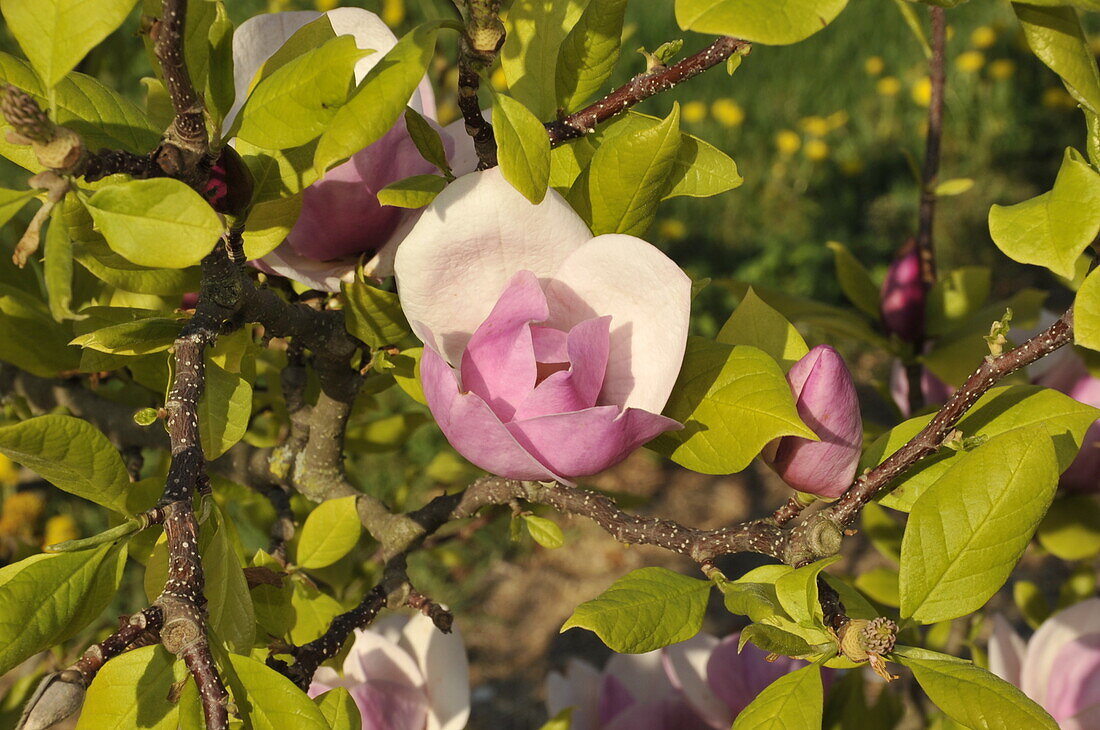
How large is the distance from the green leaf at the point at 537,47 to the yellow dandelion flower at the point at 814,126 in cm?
253

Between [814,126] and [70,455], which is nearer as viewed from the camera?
[70,455]

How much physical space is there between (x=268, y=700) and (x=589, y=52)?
41cm

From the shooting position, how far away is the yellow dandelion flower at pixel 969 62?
306 cm

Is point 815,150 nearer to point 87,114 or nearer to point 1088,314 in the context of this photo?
point 1088,314

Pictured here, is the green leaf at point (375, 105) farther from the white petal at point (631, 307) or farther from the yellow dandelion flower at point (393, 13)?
the yellow dandelion flower at point (393, 13)

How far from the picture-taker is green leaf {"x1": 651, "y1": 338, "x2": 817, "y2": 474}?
1.86 feet

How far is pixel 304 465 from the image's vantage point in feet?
2.98

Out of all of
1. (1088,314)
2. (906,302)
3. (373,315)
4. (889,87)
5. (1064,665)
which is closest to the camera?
(1088,314)

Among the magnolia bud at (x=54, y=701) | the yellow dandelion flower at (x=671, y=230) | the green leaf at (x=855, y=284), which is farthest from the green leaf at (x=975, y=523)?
the yellow dandelion flower at (x=671, y=230)

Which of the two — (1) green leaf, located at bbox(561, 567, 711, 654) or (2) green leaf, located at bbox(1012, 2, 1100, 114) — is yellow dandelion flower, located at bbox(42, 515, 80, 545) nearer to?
(1) green leaf, located at bbox(561, 567, 711, 654)

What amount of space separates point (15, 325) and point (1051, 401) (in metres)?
0.82

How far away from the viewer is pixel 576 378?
56 centimetres

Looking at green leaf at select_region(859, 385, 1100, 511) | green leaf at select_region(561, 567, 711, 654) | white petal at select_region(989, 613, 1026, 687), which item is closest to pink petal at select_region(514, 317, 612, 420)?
green leaf at select_region(561, 567, 711, 654)

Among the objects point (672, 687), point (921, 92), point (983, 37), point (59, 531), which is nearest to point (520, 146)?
point (672, 687)
